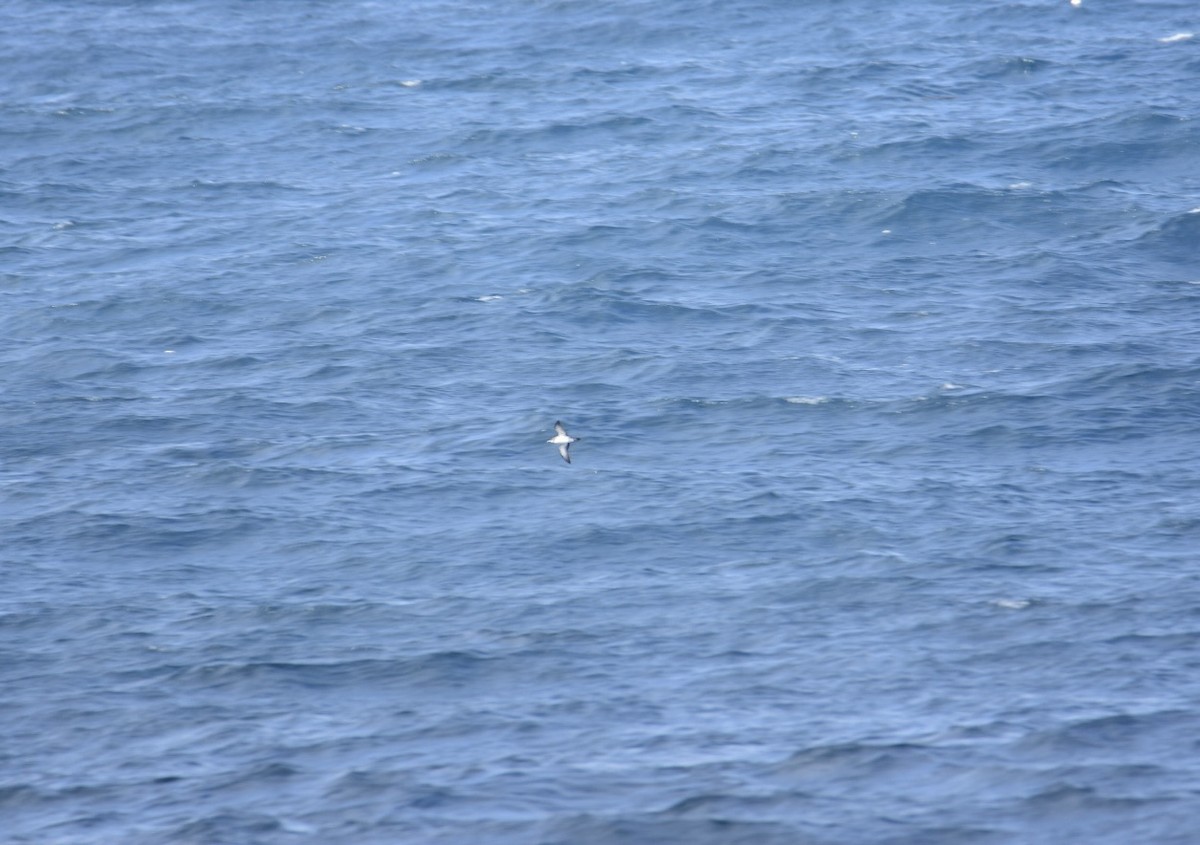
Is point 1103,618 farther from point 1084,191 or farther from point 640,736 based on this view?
point 1084,191

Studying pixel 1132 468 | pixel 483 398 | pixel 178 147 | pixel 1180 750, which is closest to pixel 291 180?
pixel 178 147

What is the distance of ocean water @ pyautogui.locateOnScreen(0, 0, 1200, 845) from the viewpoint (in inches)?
1823

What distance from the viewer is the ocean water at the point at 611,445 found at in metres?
46.3

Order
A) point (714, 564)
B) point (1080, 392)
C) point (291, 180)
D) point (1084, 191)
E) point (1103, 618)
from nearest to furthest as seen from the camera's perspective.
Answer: point (1103, 618), point (714, 564), point (1080, 392), point (1084, 191), point (291, 180)

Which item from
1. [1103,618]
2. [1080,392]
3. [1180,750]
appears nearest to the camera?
[1180,750]

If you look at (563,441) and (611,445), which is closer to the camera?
(563,441)

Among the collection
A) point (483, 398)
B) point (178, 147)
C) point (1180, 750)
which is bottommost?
point (1180, 750)

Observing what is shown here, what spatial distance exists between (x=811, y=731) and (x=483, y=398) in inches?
947

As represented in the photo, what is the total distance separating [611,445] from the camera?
208 ft

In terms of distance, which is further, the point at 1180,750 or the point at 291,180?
the point at 291,180

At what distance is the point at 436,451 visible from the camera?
209ft

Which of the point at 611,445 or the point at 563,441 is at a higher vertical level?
the point at 563,441

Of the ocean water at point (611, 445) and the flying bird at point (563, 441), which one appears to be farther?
the flying bird at point (563, 441)

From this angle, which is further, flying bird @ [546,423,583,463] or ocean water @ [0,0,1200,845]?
flying bird @ [546,423,583,463]
